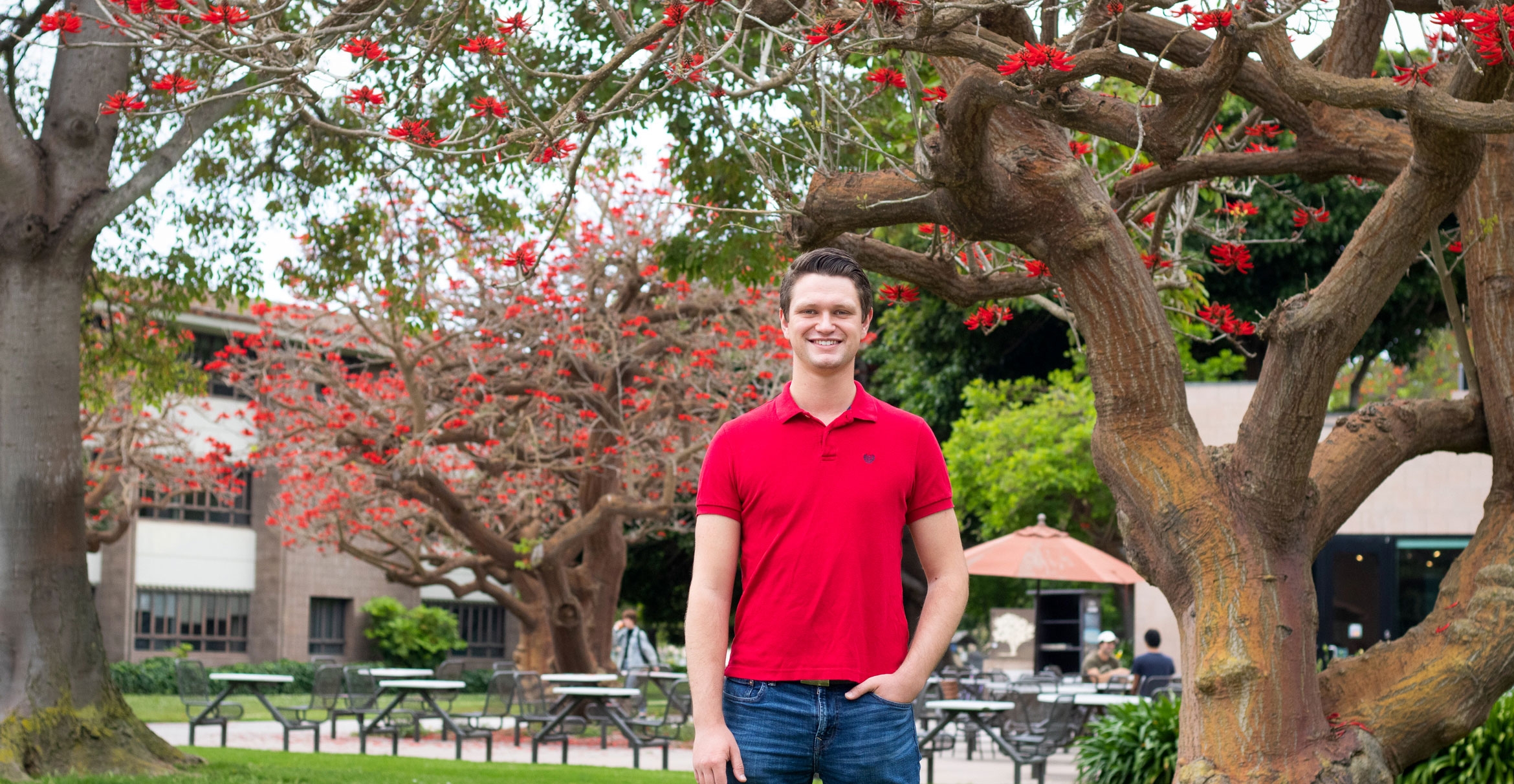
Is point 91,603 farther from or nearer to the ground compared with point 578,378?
nearer to the ground

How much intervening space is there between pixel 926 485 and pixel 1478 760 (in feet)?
20.3

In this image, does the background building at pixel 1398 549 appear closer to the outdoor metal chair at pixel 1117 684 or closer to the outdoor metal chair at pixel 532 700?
the outdoor metal chair at pixel 1117 684

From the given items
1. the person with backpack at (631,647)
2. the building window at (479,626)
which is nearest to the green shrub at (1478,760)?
the person with backpack at (631,647)

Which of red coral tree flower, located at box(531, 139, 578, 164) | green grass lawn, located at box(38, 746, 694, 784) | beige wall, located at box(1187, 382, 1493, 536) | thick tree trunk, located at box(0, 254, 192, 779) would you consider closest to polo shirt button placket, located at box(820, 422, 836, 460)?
red coral tree flower, located at box(531, 139, 578, 164)

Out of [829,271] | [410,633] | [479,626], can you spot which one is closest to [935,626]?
[829,271]

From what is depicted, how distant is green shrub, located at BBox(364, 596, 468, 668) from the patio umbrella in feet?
64.9

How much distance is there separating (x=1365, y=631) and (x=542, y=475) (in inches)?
464

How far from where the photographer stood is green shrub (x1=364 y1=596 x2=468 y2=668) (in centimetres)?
3409

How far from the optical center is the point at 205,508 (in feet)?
106

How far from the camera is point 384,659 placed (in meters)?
34.2

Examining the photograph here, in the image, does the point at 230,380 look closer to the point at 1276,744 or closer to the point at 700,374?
the point at 700,374

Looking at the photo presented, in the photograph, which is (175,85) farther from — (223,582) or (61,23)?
(223,582)

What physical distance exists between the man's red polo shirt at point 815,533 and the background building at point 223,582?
2811 cm

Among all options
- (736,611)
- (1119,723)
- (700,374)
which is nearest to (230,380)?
(700,374)
